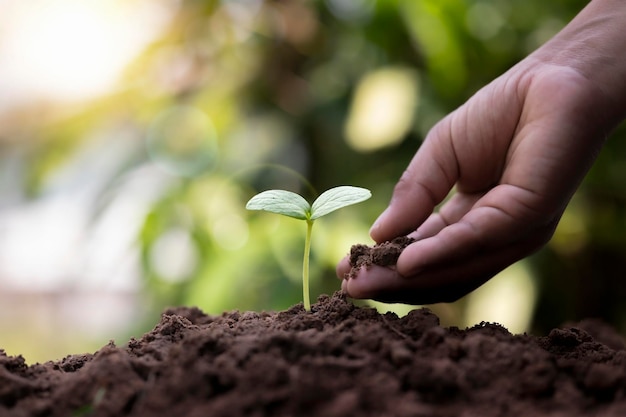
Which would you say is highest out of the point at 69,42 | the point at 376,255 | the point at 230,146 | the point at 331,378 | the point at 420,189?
the point at 69,42

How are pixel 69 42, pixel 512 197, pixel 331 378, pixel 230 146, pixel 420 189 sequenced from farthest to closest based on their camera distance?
pixel 69 42, pixel 230 146, pixel 420 189, pixel 512 197, pixel 331 378

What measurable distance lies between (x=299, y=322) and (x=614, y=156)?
5.89 feet

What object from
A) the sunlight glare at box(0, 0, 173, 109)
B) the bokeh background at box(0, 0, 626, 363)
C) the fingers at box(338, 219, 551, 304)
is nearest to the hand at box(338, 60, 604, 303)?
the fingers at box(338, 219, 551, 304)

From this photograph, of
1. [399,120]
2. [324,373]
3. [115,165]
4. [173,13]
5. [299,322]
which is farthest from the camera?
[173,13]

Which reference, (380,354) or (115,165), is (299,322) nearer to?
(380,354)

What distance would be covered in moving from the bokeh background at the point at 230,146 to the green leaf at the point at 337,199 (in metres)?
1.00

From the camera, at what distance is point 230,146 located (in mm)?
2201

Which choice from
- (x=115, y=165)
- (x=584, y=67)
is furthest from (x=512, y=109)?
(x=115, y=165)

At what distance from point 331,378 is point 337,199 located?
10.6 inches

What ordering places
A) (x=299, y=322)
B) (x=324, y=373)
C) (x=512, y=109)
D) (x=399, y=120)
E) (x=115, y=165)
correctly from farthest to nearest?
1. (x=115, y=165)
2. (x=399, y=120)
3. (x=512, y=109)
4. (x=299, y=322)
5. (x=324, y=373)

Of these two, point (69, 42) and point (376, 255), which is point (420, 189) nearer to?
point (376, 255)

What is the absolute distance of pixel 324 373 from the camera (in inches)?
20.3

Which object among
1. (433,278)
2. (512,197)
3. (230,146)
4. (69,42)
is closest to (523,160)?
(512,197)

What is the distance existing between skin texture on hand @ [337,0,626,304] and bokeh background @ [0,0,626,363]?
92 cm
